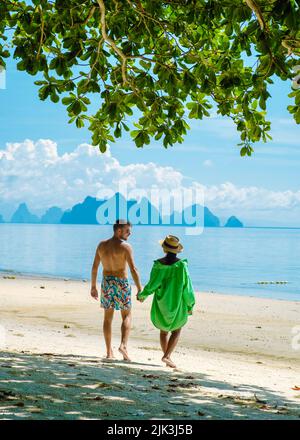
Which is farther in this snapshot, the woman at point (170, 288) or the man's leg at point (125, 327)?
the man's leg at point (125, 327)

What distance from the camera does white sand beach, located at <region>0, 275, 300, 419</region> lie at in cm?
603

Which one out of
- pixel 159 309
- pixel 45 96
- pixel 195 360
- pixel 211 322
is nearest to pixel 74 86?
pixel 45 96

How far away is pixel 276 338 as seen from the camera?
45.1 feet

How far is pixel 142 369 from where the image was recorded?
27.4ft

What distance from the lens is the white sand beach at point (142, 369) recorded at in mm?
6027

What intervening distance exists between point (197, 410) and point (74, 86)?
4.12 meters

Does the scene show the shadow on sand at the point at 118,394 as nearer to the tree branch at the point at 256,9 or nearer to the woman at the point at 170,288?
the woman at the point at 170,288

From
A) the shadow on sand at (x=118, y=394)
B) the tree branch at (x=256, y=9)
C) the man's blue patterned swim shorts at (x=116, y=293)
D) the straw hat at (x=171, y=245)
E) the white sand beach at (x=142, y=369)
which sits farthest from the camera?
the man's blue patterned swim shorts at (x=116, y=293)

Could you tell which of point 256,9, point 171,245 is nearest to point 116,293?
point 171,245

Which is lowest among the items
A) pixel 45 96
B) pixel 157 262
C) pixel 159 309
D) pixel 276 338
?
pixel 276 338

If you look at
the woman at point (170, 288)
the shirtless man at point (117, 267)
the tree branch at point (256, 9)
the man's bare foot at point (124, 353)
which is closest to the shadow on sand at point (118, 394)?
the man's bare foot at point (124, 353)

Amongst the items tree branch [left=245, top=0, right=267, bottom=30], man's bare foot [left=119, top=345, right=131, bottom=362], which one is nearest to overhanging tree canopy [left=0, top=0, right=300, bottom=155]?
tree branch [left=245, top=0, right=267, bottom=30]
